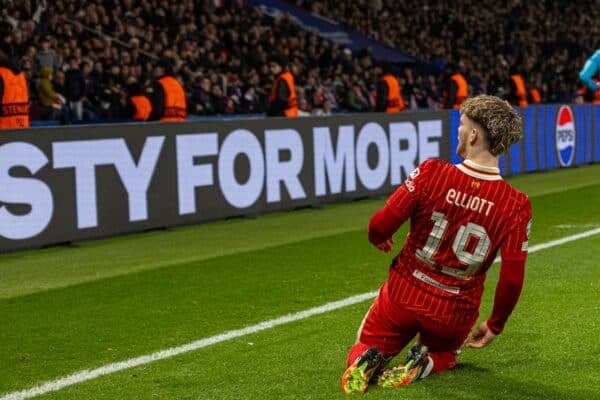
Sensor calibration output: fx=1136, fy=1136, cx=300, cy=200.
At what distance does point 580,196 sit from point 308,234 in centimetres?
515

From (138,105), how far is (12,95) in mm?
3396

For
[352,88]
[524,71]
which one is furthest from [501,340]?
[524,71]

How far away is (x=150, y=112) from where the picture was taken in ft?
54.9

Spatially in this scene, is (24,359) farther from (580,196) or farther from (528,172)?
(528,172)

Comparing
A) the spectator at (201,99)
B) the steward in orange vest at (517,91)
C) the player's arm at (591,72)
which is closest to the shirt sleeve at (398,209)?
the player's arm at (591,72)

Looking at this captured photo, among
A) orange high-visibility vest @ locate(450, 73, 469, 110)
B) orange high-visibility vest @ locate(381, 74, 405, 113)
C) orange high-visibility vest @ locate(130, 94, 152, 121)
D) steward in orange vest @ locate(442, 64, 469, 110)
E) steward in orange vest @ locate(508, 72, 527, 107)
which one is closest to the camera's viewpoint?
orange high-visibility vest @ locate(130, 94, 152, 121)

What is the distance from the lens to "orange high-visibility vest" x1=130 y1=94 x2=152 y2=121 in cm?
1712

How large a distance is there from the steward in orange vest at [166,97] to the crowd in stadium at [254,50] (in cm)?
154

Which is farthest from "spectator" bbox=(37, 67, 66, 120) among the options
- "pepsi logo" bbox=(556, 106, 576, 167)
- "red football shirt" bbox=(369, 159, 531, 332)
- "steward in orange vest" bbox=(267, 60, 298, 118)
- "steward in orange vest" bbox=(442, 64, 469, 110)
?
"red football shirt" bbox=(369, 159, 531, 332)

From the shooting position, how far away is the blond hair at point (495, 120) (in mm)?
4949

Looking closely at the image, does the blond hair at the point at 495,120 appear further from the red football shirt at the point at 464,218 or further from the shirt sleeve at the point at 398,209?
the shirt sleeve at the point at 398,209

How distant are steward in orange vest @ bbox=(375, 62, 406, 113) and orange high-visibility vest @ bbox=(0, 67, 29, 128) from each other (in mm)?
7627

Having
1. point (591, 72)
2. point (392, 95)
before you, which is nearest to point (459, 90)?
point (392, 95)

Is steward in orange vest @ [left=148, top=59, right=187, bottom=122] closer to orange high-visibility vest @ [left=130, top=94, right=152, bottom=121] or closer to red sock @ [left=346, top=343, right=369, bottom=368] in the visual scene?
orange high-visibility vest @ [left=130, top=94, right=152, bottom=121]
